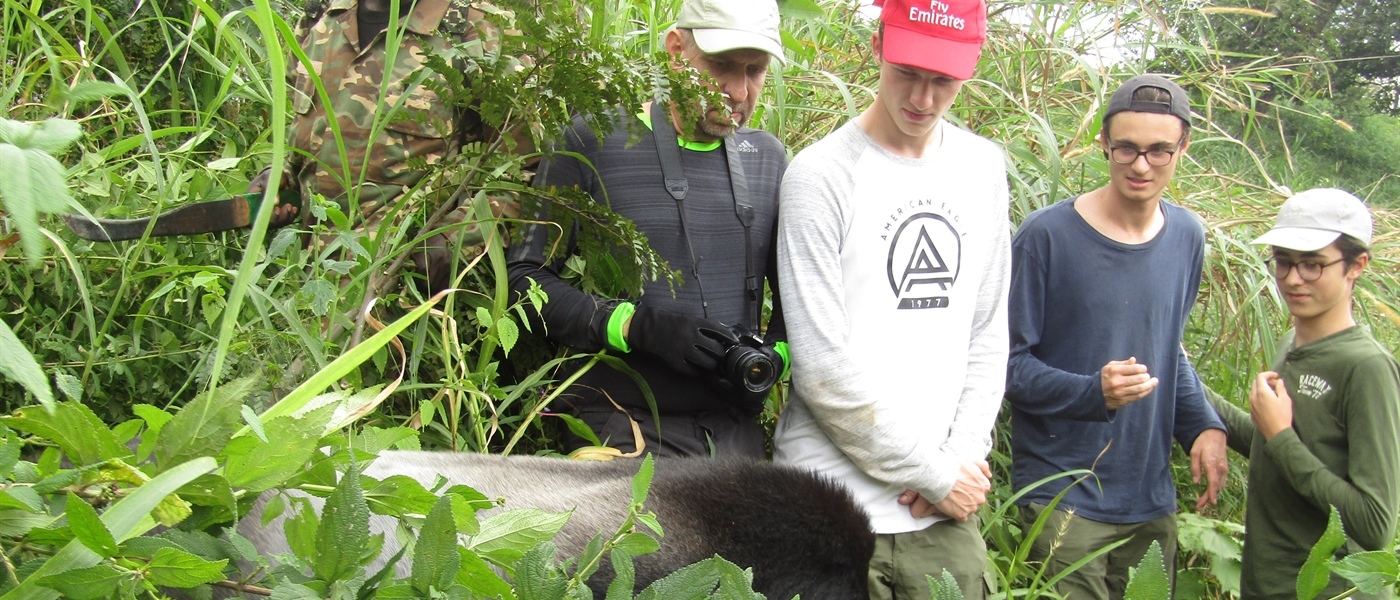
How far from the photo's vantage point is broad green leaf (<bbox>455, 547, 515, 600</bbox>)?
101 cm

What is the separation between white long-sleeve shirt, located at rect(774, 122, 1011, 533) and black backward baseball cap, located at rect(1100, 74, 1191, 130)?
0.69m

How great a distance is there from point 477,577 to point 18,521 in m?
0.40

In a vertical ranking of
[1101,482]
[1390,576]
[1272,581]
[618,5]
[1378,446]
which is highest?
[618,5]

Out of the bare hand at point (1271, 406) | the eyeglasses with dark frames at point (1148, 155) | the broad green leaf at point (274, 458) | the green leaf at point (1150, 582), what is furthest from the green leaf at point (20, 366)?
the bare hand at point (1271, 406)

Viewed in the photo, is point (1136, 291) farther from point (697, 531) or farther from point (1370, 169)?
point (1370, 169)

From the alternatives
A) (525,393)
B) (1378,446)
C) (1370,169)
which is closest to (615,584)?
(525,393)

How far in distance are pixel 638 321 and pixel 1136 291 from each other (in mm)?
1452

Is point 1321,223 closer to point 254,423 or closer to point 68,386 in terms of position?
point 254,423

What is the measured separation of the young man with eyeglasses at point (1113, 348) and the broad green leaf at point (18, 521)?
241 centimetres

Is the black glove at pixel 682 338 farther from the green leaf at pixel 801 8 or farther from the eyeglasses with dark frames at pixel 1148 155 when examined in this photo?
the green leaf at pixel 801 8

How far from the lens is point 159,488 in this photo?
0.87m

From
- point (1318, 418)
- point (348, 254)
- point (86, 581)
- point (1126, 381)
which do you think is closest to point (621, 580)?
point (86, 581)

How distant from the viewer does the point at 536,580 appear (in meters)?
0.96

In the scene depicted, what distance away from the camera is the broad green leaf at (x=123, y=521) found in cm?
82
